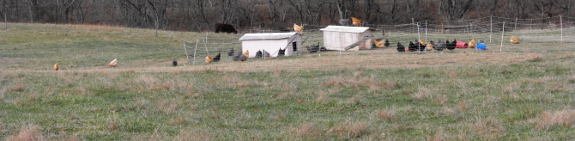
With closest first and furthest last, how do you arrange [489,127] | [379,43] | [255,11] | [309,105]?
[489,127]
[309,105]
[379,43]
[255,11]

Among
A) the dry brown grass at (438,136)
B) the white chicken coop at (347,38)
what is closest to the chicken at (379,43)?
the white chicken coop at (347,38)

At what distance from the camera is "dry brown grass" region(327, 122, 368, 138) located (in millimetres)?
7219

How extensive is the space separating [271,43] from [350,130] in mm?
20928

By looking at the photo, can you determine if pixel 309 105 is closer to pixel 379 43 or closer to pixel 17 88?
pixel 17 88

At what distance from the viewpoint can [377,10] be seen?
2645 inches

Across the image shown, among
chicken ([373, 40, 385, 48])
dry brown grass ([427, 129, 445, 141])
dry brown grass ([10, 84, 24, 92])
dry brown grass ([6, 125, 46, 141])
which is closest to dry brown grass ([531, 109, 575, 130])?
dry brown grass ([427, 129, 445, 141])

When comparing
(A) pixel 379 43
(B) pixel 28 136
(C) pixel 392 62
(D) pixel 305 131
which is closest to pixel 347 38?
(A) pixel 379 43

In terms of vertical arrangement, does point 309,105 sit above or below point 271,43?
below

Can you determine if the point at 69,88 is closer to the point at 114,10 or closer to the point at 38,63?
the point at 38,63

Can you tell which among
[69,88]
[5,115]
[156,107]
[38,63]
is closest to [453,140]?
[156,107]

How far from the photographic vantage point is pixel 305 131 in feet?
23.7

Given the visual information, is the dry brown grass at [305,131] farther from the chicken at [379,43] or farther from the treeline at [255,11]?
the treeline at [255,11]

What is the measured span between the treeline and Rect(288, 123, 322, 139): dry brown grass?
55.6 meters

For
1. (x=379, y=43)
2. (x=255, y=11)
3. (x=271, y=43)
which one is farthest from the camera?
(x=255, y=11)
